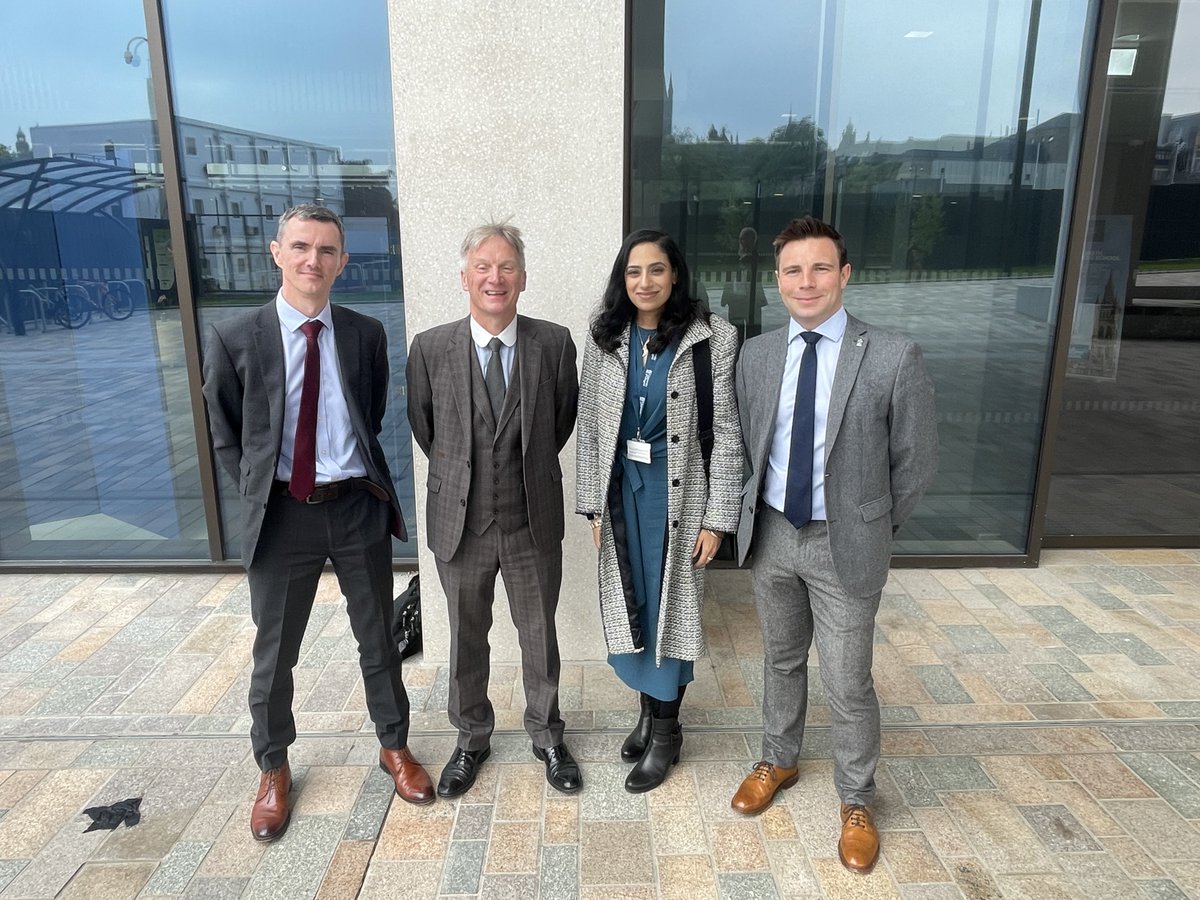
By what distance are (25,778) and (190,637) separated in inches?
45.6

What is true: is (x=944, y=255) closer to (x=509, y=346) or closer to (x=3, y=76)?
(x=509, y=346)

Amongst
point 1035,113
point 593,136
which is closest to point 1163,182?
point 1035,113

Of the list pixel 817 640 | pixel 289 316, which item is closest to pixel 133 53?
pixel 289 316

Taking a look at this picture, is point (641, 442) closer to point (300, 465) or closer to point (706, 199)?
point (300, 465)

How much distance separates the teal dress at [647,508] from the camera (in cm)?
268

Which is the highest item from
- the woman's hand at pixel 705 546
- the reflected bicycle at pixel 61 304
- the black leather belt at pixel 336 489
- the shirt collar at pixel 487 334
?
the shirt collar at pixel 487 334

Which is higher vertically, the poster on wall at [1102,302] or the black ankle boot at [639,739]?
the poster on wall at [1102,302]

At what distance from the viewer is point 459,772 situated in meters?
2.95

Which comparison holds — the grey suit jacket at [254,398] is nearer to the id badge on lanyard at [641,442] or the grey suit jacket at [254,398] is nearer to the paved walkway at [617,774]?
the id badge on lanyard at [641,442]

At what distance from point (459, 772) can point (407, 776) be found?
7.5 inches

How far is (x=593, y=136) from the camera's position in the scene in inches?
135

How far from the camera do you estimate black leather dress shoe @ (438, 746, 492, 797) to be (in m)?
2.91

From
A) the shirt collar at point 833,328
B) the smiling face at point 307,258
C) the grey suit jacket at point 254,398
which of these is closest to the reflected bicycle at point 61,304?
the grey suit jacket at point 254,398

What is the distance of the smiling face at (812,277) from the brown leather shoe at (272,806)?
2.42 m
